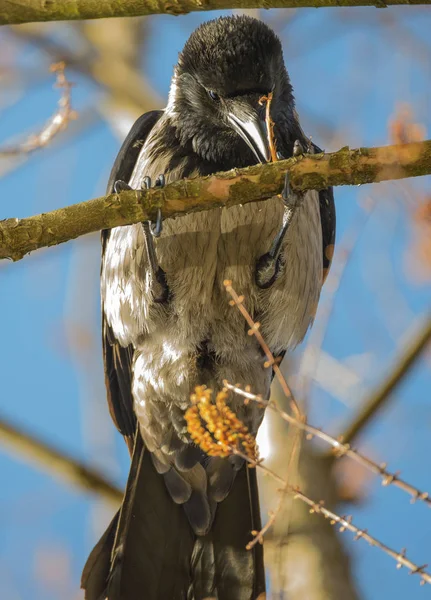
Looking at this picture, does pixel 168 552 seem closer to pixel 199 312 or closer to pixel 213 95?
pixel 199 312

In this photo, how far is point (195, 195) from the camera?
246cm

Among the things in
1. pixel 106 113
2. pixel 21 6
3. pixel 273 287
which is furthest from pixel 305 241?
pixel 106 113

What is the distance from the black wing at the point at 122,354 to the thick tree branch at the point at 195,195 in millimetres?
1472

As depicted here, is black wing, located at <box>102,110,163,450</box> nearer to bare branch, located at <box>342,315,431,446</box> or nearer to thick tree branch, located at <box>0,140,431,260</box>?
bare branch, located at <box>342,315,431,446</box>

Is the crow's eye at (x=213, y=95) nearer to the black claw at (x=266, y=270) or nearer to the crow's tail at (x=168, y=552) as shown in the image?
the black claw at (x=266, y=270)

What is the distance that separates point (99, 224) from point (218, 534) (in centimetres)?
183

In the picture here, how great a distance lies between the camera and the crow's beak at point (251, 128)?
320 cm

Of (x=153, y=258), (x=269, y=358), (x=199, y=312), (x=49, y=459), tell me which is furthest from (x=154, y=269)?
(x=49, y=459)

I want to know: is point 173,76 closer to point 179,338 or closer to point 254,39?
point 254,39

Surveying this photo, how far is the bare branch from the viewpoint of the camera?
147 inches

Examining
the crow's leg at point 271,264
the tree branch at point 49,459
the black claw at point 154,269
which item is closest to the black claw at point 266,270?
the crow's leg at point 271,264

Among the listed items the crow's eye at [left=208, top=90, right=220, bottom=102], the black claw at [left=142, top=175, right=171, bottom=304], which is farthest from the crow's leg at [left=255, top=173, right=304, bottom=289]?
the crow's eye at [left=208, top=90, right=220, bottom=102]

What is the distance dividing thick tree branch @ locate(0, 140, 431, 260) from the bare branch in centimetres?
149

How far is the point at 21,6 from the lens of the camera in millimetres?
2607
